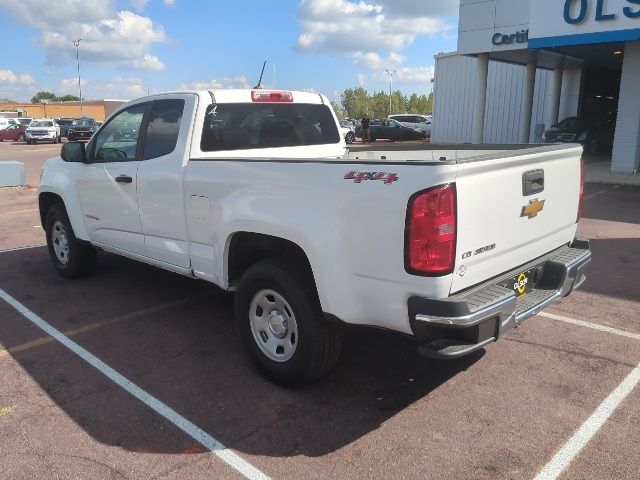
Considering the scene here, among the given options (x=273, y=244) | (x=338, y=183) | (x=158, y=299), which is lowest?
(x=158, y=299)

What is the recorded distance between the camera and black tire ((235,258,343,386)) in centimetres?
335

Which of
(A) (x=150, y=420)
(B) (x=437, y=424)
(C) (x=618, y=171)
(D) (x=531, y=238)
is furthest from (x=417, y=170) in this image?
(C) (x=618, y=171)

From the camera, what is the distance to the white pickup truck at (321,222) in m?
2.83

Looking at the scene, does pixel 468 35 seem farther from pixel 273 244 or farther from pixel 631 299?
pixel 273 244

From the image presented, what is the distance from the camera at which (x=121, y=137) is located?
5.15m

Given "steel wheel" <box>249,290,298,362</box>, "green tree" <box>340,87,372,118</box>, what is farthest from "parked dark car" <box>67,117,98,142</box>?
"green tree" <box>340,87,372,118</box>

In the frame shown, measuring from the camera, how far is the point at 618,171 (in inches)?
613

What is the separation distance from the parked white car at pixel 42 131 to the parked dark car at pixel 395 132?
2118 centimetres

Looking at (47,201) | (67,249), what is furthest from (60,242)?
(47,201)

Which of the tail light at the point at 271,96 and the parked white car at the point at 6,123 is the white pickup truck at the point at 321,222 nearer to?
the tail light at the point at 271,96

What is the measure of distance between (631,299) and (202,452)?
435 centimetres

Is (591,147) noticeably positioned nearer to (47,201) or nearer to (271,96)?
(271,96)

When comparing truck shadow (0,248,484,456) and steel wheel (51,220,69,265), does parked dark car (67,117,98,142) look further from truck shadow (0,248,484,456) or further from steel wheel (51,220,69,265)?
truck shadow (0,248,484,456)

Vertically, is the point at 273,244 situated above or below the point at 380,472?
above
